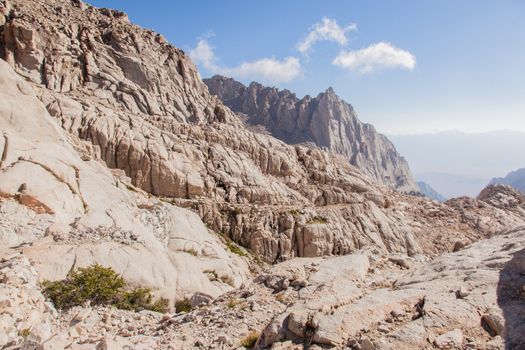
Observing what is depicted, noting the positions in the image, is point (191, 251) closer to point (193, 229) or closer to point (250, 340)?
point (193, 229)

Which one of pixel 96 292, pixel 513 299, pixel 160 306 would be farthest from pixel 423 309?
pixel 96 292

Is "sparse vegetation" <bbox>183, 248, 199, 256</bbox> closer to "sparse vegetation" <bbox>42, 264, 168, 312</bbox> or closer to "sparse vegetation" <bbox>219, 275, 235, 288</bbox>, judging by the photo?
"sparse vegetation" <bbox>219, 275, 235, 288</bbox>

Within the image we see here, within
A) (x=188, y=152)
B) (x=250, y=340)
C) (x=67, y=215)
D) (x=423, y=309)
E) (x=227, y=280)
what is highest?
(x=188, y=152)

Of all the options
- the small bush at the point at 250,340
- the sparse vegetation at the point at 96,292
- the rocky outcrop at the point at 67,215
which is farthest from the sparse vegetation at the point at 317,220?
the small bush at the point at 250,340

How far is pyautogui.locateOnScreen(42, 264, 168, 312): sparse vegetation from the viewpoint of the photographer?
17.5 m

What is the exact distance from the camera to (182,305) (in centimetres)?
2339

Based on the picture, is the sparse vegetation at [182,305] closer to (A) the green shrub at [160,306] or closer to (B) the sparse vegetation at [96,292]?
(A) the green shrub at [160,306]

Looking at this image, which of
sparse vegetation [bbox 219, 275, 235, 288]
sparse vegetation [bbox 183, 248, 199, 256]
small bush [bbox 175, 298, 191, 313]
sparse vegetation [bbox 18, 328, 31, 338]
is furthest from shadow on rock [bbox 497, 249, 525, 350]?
sparse vegetation [bbox 183, 248, 199, 256]

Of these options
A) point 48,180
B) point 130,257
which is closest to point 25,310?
point 130,257

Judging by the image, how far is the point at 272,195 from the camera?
7800 cm

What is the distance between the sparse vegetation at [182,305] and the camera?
2308 cm

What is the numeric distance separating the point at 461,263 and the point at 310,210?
6002 centimetres

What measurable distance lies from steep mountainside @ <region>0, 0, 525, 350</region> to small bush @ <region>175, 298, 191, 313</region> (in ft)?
0.80

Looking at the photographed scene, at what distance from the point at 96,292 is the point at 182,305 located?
21.4 ft
